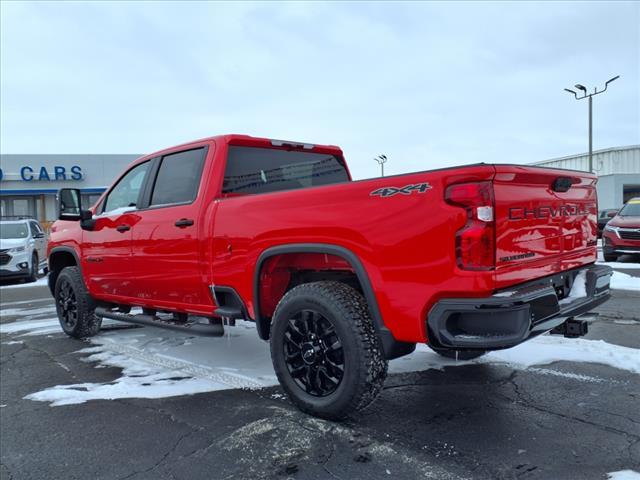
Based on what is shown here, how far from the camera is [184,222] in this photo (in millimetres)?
4262

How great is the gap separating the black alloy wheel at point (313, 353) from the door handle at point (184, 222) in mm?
1337

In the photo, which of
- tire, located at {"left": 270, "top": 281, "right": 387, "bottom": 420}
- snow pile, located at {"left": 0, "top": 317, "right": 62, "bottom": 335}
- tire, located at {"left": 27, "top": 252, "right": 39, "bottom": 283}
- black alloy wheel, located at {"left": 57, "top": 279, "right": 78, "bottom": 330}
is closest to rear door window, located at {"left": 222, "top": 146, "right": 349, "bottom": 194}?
tire, located at {"left": 270, "top": 281, "right": 387, "bottom": 420}

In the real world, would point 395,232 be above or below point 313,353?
above

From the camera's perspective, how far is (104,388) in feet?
13.7

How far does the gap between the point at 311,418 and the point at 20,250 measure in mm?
12146

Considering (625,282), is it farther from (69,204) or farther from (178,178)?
(69,204)

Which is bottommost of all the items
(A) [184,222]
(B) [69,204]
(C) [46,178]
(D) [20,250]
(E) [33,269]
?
(E) [33,269]

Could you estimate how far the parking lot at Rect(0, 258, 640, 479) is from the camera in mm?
2760

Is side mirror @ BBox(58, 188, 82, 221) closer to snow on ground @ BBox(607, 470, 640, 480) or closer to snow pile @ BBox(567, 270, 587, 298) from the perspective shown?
snow pile @ BBox(567, 270, 587, 298)

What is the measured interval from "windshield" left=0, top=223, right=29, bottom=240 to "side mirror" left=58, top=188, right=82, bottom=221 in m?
9.36

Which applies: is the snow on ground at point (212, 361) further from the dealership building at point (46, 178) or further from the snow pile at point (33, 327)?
the dealership building at point (46, 178)

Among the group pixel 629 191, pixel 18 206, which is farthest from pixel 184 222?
pixel 629 191

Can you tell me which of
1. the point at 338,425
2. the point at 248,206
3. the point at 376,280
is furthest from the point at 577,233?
the point at 248,206

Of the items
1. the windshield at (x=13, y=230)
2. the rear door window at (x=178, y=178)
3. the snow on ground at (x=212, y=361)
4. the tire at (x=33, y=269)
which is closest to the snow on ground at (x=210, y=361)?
the snow on ground at (x=212, y=361)
